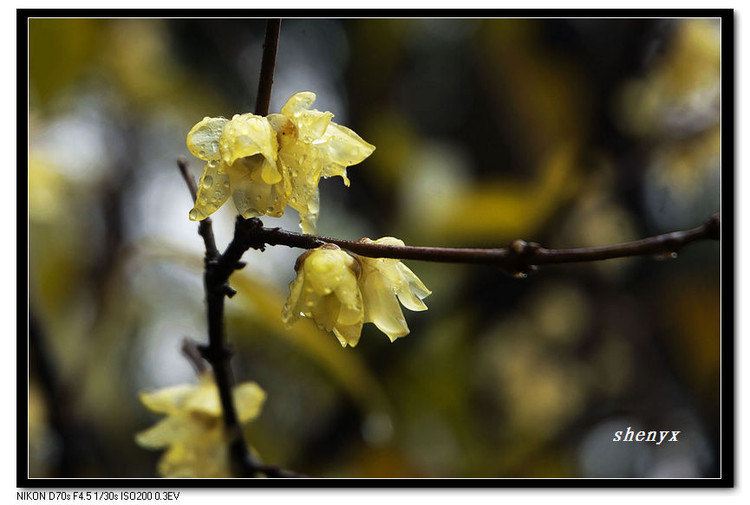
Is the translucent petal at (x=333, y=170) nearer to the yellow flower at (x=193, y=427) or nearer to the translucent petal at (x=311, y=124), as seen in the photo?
the translucent petal at (x=311, y=124)

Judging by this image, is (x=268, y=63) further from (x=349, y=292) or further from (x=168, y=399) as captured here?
(x=168, y=399)

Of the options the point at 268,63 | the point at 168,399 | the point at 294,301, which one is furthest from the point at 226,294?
the point at 168,399

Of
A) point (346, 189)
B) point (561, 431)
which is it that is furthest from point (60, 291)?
point (561, 431)

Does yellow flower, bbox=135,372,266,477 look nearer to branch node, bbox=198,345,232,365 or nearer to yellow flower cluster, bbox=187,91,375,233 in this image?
branch node, bbox=198,345,232,365

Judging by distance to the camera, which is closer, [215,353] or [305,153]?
[305,153]

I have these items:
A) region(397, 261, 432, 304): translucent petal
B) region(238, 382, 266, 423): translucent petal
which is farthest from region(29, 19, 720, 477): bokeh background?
region(397, 261, 432, 304): translucent petal

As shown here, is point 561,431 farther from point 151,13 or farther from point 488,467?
point 151,13
